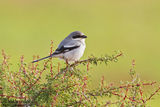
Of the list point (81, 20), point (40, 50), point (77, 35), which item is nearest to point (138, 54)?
point (40, 50)

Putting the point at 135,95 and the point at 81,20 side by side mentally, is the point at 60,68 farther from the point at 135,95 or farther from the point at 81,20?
the point at 81,20

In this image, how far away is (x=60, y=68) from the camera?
333 cm

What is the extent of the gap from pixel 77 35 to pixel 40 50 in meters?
10.4

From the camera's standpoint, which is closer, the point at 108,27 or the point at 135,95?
the point at 135,95

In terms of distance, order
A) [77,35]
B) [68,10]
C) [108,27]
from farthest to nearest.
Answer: [68,10], [108,27], [77,35]

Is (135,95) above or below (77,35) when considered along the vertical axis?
below

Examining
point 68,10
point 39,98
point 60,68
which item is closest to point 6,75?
point 39,98

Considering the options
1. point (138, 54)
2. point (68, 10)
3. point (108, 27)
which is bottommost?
point (138, 54)

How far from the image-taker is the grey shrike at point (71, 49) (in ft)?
15.2

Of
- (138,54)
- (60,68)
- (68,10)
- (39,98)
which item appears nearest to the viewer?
(39,98)

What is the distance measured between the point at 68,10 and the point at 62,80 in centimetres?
2041

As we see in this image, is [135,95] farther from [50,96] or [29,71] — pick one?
[29,71]

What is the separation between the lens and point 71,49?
481cm

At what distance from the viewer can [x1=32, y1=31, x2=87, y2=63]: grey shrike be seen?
4645mm
